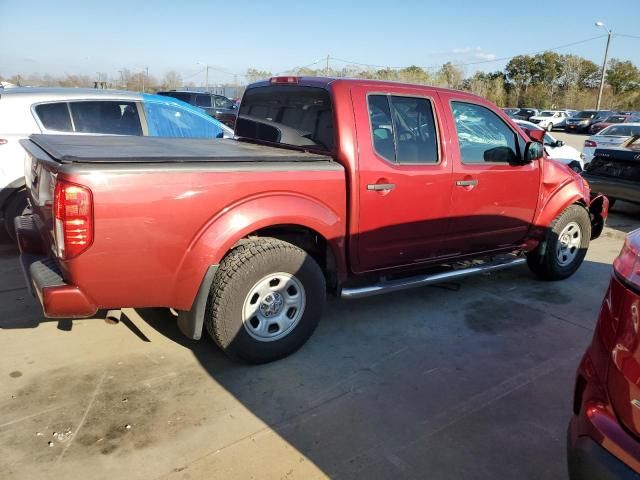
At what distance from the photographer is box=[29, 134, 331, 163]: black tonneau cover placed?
Answer: 283 centimetres

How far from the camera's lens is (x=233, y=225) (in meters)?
3.10

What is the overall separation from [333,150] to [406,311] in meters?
1.70

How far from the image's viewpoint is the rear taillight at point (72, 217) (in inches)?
104

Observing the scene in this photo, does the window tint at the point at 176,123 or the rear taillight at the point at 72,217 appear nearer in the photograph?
the rear taillight at the point at 72,217

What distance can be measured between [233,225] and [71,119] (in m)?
3.76

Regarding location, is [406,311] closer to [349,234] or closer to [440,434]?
[349,234]

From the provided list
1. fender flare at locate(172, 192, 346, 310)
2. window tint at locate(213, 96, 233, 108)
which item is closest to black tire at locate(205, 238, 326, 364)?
fender flare at locate(172, 192, 346, 310)

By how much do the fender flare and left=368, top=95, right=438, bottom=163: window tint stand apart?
2.55 feet

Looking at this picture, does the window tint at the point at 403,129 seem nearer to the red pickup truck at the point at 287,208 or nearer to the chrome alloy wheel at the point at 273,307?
the red pickup truck at the point at 287,208

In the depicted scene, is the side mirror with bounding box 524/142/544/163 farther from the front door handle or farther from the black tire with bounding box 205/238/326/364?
the black tire with bounding box 205/238/326/364

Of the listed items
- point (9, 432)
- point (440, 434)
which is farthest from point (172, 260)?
point (440, 434)

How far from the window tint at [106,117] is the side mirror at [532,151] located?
4425 mm

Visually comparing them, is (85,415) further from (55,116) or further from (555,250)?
(555,250)

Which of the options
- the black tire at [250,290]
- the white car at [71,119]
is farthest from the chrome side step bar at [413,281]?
the white car at [71,119]
